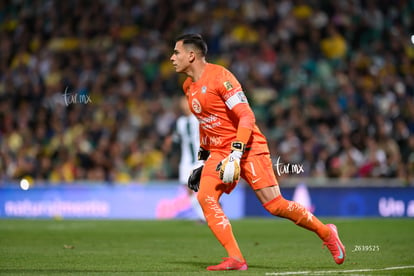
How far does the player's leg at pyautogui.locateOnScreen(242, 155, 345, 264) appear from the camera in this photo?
850 cm

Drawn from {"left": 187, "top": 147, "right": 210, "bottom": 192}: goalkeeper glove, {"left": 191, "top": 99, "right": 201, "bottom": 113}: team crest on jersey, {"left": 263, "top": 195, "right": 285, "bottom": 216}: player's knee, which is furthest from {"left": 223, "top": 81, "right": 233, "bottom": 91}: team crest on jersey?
{"left": 263, "top": 195, "right": 285, "bottom": 216}: player's knee

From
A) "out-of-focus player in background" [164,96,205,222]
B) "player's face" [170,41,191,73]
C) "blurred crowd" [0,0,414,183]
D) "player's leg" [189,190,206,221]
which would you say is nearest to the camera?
"player's face" [170,41,191,73]

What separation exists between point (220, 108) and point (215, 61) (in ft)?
47.1

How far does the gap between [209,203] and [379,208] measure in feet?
36.5

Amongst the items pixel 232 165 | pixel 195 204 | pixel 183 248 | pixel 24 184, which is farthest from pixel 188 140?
pixel 232 165

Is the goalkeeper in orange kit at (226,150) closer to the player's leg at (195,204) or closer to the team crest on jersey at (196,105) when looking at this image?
the team crest on jersey at (196,105)

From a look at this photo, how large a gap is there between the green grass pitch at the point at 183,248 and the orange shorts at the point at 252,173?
2.87 ft

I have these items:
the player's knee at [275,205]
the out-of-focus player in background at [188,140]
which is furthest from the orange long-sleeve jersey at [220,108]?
the out-of-focus player in background at [188,140]

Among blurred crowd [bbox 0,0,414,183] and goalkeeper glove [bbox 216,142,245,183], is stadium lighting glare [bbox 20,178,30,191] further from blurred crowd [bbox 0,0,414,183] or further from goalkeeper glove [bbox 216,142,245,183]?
goalkeeper glove [bbox 216,142,245,183]

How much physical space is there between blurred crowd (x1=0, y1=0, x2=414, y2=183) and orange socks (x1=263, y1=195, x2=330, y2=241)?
34.6 feet

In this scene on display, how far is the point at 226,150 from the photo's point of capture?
8766 millimetres

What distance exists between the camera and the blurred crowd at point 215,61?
19922mm

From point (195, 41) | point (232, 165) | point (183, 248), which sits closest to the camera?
point (232, 165)

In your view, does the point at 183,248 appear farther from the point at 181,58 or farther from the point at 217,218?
the point at 181,58
